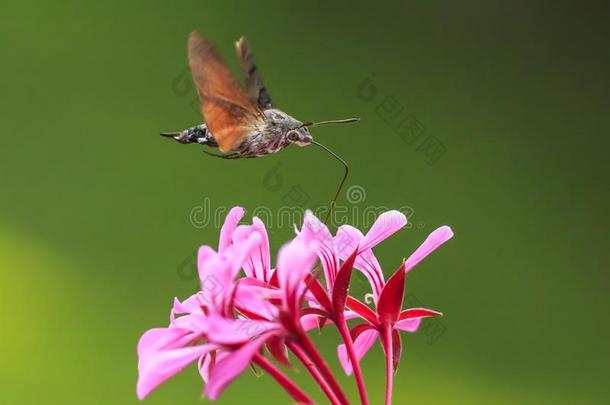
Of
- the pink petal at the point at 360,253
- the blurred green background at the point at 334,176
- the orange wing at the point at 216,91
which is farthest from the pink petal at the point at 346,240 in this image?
the blurred green background at the point at 334,176

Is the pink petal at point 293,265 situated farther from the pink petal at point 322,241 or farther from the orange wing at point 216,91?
the orange wing at point 216,91

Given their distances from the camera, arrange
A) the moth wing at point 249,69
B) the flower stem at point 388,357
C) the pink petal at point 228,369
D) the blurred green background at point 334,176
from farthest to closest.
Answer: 1. the blurred green background at point 334,176
2. the moth wing at point 249,69
3. the flower stem at point 388,357
4. the pink petal at point 228,369

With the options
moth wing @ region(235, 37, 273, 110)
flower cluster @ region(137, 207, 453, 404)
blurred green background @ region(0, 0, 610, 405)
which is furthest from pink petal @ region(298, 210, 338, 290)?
blurred green background @ region(0, 0, 610, 405)

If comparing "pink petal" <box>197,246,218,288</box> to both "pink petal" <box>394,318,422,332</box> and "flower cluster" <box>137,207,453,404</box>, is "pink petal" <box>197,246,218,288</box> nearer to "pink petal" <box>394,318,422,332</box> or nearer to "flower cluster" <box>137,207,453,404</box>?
"flower cluster" <box>137,207,453,404</box>

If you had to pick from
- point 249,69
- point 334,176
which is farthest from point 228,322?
point 334,176

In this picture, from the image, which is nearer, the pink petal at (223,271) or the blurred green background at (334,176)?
the pink petal at (223,271)

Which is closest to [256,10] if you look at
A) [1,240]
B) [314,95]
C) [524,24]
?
[314,95]
